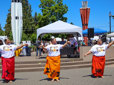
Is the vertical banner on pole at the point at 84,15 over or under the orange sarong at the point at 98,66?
over

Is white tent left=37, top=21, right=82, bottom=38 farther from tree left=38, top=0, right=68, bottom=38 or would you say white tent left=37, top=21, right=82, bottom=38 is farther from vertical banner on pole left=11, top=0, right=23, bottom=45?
tree left=38, top=0, right=68, bottom=38

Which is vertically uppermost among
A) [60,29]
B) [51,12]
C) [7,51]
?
[51,12]

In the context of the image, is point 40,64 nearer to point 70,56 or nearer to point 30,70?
point 30,70

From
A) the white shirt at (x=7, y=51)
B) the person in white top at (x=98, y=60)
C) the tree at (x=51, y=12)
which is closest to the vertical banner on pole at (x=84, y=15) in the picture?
the tree at (x=51, y=12)

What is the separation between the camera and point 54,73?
25.7 feet

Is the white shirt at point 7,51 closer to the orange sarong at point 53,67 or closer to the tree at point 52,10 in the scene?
the orange sarong at point 53,67

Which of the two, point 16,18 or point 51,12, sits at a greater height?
point 51,12

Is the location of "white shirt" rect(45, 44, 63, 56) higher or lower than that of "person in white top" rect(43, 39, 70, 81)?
higher

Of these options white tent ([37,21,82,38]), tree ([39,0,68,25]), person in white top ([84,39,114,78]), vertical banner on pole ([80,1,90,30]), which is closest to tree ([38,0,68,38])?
tree ([39,0,68,25])

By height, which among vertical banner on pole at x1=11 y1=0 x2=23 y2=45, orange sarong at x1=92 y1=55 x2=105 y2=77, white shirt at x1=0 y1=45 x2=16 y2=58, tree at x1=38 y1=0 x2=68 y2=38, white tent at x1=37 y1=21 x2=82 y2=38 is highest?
tree at x1=38 y1=0 x2=68 y2=38

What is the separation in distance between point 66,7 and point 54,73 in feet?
97.0

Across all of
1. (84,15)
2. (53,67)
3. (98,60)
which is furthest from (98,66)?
(84,15)

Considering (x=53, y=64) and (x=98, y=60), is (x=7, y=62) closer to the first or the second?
(x=53, y=64)

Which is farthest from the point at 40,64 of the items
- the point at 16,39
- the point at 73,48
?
the point at 16,39
